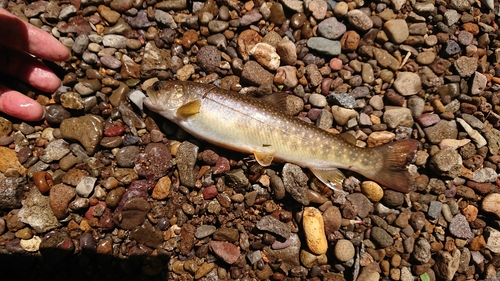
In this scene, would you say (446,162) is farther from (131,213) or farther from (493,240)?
(131,213)

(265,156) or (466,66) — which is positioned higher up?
(466,66)

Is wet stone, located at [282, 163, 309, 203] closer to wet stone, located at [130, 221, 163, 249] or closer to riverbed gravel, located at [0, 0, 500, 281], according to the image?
riverbed gravel, located at [0, 0, 500, 281]

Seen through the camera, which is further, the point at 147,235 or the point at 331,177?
the point at 331,177

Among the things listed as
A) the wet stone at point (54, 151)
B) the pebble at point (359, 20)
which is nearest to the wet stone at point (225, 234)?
the wet stone at point (54, 151)

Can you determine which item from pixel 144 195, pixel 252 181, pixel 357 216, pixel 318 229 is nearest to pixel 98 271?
pixel 144 195

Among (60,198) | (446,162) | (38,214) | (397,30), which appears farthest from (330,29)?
(38,214)

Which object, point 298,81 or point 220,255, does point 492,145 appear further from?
point 220,255
